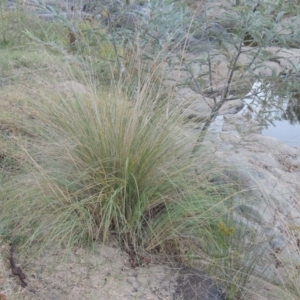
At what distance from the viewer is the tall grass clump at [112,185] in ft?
8.34

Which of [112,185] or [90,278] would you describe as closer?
[90,278]

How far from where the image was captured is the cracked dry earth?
7.31ft

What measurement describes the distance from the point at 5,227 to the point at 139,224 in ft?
2.04

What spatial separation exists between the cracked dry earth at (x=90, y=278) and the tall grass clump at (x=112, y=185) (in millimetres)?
86

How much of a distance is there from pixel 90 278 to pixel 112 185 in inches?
19.5

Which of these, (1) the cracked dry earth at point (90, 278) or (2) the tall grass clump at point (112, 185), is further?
(2) the tall grass clump at point (112, 185)

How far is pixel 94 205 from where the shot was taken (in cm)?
259

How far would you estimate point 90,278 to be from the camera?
92.8 inches

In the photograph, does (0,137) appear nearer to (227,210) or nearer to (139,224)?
(139,224)

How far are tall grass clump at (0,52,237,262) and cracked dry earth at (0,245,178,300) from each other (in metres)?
0.09

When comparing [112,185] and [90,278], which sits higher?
A: [112,185]

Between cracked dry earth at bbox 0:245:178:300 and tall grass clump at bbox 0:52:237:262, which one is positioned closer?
cracked dry earth at bbox 0:245:178:300

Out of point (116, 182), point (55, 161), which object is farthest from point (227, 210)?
point (55, 161)

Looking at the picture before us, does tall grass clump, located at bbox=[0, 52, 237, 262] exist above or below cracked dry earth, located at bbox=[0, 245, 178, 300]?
above
